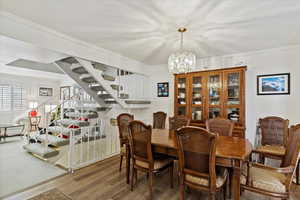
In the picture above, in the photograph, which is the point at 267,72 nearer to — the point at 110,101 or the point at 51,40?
the point at 110,101

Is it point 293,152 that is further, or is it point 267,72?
point 267,72

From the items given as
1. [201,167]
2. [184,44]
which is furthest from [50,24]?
[201,167]

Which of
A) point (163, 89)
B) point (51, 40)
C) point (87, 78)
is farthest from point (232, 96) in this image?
point (51, 40)

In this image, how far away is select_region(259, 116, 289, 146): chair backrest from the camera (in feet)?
9.15

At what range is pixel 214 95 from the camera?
3.49 metres

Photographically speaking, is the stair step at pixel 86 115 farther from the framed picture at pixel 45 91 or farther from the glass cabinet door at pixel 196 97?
the framed picture at pixel 45 91

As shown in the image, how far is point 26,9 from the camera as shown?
1913 millimetres

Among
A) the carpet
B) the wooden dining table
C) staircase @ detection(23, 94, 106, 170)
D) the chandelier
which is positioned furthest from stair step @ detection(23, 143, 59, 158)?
the chandelier

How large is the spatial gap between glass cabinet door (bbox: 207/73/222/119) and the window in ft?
23.6

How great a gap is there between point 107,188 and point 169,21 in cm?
264

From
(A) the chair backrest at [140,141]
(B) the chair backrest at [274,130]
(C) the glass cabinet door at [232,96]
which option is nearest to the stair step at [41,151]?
(A) the chair backrest at [140,141]

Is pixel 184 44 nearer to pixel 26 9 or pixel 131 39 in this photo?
pixel 131 39

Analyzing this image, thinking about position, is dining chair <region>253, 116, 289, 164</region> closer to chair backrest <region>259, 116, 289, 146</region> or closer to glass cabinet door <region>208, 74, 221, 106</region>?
chair backrest <region>259, 116, 289, 146</region>

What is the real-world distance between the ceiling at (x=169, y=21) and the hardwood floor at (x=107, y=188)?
245 cm
